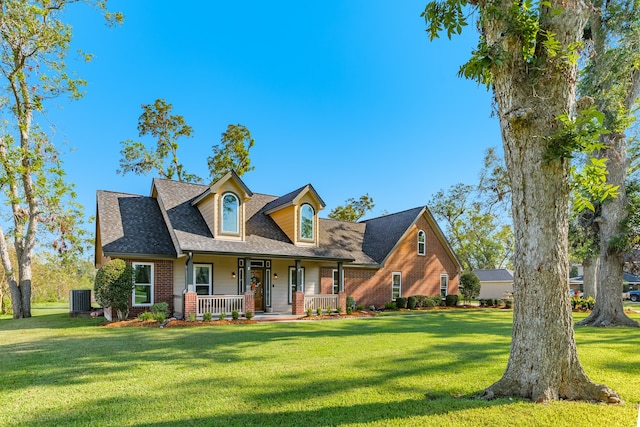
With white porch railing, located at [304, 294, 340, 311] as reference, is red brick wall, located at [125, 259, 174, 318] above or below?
above

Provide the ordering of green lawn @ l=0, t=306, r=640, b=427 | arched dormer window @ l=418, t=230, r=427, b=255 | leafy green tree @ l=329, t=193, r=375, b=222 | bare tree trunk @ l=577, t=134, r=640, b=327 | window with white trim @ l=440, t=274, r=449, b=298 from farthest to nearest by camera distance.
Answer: leafy green tree @ l=329, t=193, r=375, b=222, window with white trim @ l=440, t=274, r=449, b=298, arched dormer window @ l=418, t=230, r=427, b=255, bare tree trunk @ l=577, t=134, r=640, b=327, green lawn @ l=0, t=306, r=640, b=427

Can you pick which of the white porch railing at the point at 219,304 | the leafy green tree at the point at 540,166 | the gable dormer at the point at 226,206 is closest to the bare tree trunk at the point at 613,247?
the leafy green tree at the point at 540,166

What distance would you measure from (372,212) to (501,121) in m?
33.4

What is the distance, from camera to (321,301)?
1820cm

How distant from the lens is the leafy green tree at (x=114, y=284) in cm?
1352

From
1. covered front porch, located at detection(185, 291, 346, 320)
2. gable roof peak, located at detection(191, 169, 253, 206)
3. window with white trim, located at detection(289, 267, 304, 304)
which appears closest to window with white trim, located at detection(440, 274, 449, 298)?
covered front porch, located at detection(185, 291, 346, 320)

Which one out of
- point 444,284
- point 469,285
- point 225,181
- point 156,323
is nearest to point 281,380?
point 156,323

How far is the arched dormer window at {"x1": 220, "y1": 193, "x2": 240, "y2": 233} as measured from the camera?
16812 mm

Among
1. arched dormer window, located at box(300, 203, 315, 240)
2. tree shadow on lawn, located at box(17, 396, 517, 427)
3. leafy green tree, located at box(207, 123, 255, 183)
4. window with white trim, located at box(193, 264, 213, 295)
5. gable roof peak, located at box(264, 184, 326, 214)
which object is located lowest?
tree shadow on lawn, located at box(17, 396, 517, 427)

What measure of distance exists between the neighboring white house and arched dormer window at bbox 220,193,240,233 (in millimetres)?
31778

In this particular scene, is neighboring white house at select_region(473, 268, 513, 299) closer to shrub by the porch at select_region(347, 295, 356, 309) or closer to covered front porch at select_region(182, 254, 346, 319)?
shrub by the porch at select_region(347, 295, 356, 309)

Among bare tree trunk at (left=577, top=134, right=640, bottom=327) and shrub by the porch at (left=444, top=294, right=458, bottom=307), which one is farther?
shrub by the porch at (left=444, top=294, right=458, bottom=307)

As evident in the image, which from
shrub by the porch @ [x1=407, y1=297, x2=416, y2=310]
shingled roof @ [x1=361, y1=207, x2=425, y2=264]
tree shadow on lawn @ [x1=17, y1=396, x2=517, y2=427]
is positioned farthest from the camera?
shingled roof @ [x1=361, y1=207, x2=425, y2=264]

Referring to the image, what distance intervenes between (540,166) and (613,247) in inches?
524
